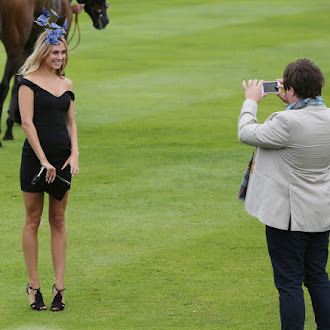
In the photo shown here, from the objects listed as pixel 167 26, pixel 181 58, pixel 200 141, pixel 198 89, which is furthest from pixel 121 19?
pixel 200 141

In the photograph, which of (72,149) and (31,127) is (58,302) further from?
(31,127)

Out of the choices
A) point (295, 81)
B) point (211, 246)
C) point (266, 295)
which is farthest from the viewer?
point (211, 246)

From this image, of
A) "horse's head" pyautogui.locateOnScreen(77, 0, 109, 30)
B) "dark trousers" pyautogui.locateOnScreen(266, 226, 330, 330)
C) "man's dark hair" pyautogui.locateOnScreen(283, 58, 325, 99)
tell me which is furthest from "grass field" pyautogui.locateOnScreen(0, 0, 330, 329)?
"man's dark hair" pyautogui.locateOnScreen(283, 58, 325, 99)

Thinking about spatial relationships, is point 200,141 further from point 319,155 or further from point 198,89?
point 319,155

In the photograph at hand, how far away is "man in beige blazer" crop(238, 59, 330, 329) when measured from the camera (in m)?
4.84

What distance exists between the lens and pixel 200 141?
11.5m

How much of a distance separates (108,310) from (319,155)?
184 cm

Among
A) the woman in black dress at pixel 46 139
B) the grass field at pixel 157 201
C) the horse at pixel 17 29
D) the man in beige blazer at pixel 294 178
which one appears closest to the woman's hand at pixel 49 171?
the woman in black dress at pixel 46 139

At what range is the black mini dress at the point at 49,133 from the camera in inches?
223

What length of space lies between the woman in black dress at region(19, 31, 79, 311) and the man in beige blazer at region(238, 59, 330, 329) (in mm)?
1340

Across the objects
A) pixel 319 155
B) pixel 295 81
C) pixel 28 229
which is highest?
pixel 295 81

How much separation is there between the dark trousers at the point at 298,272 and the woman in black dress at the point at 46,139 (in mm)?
1552

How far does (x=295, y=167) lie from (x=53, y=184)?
1.65 m

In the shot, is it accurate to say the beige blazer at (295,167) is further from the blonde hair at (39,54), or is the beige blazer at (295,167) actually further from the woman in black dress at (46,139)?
the blonde hair at (39,54)
